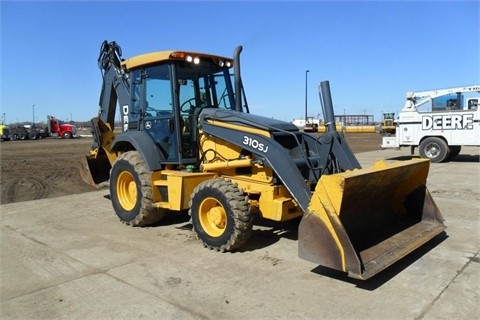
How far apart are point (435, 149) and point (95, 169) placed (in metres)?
13.3

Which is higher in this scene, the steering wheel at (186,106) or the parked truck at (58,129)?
the parked truck at (58,129)

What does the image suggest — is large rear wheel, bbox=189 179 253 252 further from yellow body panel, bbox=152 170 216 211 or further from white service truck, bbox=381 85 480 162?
white service truck, bbox=381 85 480 162

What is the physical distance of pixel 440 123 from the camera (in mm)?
16203

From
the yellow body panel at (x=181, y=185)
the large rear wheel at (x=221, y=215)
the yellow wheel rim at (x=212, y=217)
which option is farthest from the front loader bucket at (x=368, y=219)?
the yellow body panel at (x=181, y=185)

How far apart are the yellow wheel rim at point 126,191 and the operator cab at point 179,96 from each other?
832 millimetres

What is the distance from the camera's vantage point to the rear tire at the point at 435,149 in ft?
53.0

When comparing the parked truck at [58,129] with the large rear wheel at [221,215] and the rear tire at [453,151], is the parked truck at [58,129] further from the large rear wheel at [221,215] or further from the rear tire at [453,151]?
the large rear wheel at [221,215]

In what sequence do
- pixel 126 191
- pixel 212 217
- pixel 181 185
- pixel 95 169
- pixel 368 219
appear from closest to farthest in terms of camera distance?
pixel 368 219 < pixel 212 217 < pixel 181 185 < pixel 126 191 < pixel 95 169

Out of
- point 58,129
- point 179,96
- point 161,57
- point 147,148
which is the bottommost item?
point 147,148

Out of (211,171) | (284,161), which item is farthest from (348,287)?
(211,171)

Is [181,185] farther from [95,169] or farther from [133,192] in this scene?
[95,169]

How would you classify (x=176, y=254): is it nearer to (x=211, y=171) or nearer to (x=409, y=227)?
(x=211, y=171)

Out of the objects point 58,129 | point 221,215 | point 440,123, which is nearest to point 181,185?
point 221,215

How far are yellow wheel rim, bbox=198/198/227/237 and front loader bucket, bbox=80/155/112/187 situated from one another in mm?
4037
